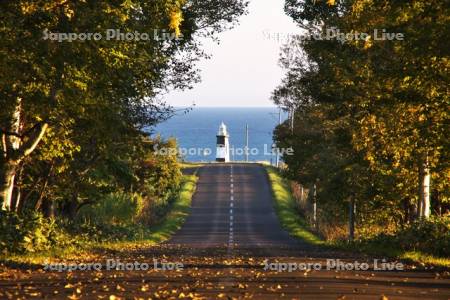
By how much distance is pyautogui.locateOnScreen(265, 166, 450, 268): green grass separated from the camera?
22873 mm

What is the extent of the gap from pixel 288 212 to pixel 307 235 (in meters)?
15.6

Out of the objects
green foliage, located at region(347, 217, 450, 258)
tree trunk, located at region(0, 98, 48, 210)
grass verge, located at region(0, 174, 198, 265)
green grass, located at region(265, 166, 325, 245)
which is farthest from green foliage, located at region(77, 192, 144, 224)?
green foliage, located at region(347, 217, 450, 258)

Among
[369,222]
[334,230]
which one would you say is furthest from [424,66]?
[334,230]

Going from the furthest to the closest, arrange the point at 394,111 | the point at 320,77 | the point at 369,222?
the point at 369,222 < the point at 320,77 < the point at 394,111

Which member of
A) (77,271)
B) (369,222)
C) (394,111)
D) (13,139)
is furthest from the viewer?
(369,222)

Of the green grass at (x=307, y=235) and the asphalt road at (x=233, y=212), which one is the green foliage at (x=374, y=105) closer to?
the green grass at (x=307, y=235)

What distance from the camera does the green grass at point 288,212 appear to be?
50.8 meters

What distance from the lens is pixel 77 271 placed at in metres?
17.8

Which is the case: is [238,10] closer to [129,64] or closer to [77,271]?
[129,64]

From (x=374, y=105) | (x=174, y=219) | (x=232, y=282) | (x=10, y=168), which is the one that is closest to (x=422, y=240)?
(x=374, y=105)

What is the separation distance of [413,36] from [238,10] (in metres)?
11.7

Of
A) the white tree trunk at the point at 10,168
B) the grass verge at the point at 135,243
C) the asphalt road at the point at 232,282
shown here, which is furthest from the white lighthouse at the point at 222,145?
the asphalt road at the point at 232,282

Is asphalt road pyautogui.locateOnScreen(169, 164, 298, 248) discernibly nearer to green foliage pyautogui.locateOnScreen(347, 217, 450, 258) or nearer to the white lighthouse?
the white lighthouse

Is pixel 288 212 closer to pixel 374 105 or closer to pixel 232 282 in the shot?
pixel 374 105
